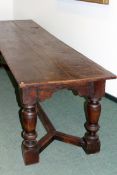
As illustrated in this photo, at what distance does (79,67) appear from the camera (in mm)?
1809

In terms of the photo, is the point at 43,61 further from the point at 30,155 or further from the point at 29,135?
the point at 30,155

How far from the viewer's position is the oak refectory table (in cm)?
158

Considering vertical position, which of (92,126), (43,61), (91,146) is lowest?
(91,146)

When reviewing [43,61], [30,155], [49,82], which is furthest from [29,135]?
[43,61]

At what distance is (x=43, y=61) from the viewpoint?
1925mm

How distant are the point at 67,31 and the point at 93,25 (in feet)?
1.48

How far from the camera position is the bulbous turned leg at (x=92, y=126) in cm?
174

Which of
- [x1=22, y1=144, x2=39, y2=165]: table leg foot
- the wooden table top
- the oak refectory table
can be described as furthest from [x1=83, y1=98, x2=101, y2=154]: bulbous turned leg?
[x1=22, y1=144, x2=39, y2=165]: table leg foot

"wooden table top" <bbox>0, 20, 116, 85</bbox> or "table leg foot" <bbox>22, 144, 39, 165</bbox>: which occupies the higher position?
"wooden table top" <bbox>0, 20, 116, 85</bbox>

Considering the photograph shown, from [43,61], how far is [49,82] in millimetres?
407

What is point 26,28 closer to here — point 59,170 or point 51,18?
point 51,18

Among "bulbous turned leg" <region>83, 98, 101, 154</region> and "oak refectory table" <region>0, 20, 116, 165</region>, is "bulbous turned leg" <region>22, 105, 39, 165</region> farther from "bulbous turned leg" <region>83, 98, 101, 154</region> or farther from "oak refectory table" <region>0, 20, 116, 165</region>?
"bulbous turned leg" <region>83, 98, 101, 154</region>

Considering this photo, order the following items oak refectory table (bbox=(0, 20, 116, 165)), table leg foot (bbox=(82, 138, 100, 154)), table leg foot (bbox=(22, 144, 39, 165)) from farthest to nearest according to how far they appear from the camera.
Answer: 1. table leg foot (bbox=(82, 138, 100, 154))
2. table leg foot (bbox=(22, 144, 39, 165))
3. oak refectory table (bbox=(0, 20, 116, 165))

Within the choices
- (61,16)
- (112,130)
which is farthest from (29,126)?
(61,16)
